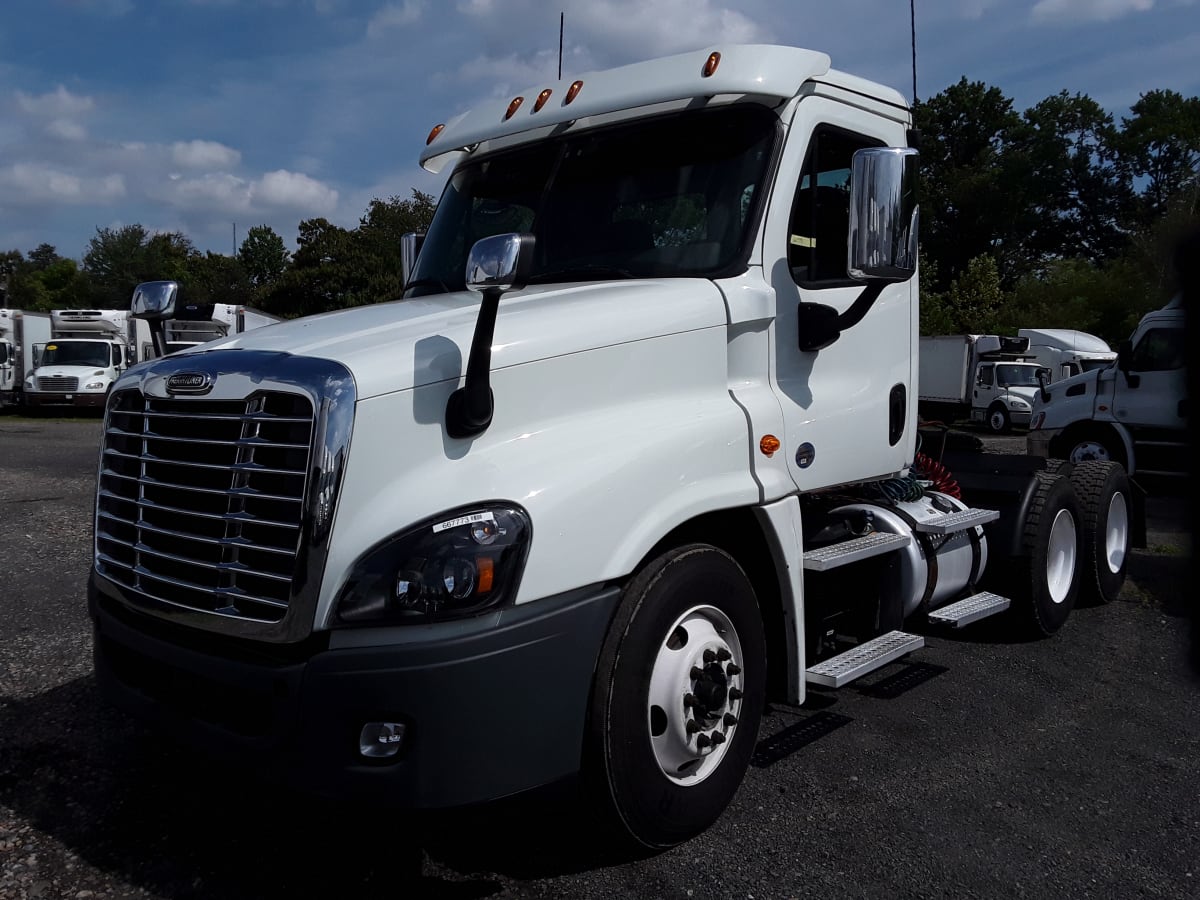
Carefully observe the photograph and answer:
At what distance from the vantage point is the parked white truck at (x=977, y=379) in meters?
28.2

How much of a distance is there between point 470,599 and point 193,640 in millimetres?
1021

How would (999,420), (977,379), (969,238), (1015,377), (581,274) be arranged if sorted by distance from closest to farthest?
(581,274) < (999,420) < (1015,377) < (977,379) < (969,238)

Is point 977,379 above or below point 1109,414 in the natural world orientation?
above

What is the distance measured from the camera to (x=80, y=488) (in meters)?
12.6

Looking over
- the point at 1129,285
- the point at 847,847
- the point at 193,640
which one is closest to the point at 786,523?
the point at 847,847

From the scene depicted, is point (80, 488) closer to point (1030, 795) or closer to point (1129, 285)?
point (1030, 795)

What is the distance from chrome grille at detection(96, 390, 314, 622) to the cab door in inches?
77.5

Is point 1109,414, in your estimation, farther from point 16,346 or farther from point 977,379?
point 16,346

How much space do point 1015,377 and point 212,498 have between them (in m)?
28.9

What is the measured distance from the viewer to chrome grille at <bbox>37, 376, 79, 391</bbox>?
27.0 m

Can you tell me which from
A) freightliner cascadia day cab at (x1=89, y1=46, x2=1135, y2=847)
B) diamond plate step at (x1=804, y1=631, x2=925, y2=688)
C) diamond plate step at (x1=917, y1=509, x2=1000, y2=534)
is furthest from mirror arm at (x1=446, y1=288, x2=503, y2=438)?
diamond plate step at (x1=917, y1=509, x2=1000, y2=534)

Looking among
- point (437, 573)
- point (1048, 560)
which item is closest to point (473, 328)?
point (437, 573)

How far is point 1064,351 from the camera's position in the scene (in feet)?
96.4

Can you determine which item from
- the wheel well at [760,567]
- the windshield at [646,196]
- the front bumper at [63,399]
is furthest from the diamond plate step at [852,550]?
the front bumper at [63,399]
